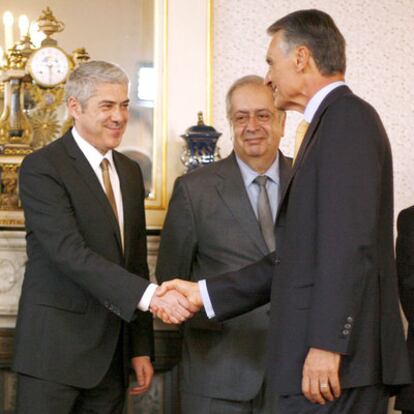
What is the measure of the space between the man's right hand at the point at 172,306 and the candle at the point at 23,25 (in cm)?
153

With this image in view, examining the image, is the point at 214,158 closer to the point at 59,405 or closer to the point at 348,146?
the point at 59,405

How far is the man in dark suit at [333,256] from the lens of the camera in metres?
2.22

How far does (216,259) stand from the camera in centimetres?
321

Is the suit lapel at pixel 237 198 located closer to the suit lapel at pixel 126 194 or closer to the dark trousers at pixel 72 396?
the suit lapel at pixel 126 194

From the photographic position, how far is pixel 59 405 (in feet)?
9.77

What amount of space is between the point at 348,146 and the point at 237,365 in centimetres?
113

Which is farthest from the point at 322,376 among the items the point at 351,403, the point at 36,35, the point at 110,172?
the point at 36,35

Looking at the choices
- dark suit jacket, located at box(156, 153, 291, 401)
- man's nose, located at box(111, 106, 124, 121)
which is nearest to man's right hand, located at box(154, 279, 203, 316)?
dark suit jacket, located at box(156, 153, 291, 401)

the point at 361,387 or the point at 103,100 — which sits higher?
the point at 103,100

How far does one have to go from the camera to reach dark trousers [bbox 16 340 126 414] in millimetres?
2971

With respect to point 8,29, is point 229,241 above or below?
below

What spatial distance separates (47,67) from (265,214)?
1.23 m

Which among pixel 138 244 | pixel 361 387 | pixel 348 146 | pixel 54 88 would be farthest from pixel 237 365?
pixel 54 88

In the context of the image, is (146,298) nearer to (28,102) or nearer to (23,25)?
(28,102)
